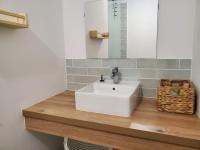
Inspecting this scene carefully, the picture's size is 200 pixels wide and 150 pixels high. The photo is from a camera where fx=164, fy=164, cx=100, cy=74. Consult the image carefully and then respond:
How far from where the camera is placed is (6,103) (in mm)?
1108

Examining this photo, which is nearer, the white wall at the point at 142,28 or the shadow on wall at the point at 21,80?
the shadow on wall at the point at 21,80

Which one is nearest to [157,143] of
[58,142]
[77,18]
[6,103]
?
[6,103]

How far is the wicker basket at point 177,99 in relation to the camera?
1.08 meters

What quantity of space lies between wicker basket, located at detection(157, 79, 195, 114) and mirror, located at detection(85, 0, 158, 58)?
374 mm

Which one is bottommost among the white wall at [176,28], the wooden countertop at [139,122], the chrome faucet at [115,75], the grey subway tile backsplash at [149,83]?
the wooden countertop at [139,122]

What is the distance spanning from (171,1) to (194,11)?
0.19 metres

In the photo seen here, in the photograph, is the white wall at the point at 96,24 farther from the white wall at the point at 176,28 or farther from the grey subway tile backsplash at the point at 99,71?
the white wall at the point at 176,28

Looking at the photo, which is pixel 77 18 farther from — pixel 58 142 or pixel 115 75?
pixel 58 142


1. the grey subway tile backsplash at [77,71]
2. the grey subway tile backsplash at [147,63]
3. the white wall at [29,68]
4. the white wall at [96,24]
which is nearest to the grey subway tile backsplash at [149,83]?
the grey subway tile backsplash at [147,63]

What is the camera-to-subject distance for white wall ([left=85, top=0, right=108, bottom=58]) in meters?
1.50

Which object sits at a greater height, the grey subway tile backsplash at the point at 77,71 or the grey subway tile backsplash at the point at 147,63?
the grey subway tile backsplash at the point at 147,63

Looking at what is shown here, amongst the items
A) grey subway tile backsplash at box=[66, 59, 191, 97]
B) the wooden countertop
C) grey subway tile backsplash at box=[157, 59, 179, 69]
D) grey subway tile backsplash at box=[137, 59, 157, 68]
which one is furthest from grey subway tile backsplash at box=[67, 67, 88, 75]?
grey subway tile backsplash at box=[157, 59, 179, 69]

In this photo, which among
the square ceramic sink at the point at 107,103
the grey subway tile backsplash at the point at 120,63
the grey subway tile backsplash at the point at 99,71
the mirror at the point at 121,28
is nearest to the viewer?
the square ceramic sink at the point at 107,103

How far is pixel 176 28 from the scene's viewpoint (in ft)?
4.25
